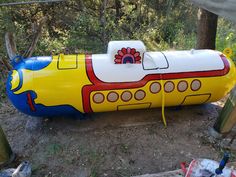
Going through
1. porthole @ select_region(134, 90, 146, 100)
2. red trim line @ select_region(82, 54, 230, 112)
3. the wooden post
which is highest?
red trim line @ select_region(82, 54, 230, 112)

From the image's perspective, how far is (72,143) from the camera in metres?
3.12

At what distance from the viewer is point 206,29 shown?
450cm

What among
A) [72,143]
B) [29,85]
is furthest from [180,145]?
[29,85]

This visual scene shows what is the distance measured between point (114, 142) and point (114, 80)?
28.3 inches

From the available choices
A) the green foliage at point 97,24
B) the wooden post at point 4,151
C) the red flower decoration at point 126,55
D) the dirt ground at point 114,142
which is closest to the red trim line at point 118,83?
the red flower decoration at point 126,55

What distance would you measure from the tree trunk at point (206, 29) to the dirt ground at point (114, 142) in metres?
1.33

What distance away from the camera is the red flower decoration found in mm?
3027

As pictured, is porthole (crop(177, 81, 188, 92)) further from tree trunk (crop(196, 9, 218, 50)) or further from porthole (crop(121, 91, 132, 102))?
tree trunk (crop(196, 9, 218, 50))

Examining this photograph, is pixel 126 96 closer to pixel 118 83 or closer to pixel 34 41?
pixel 118 83

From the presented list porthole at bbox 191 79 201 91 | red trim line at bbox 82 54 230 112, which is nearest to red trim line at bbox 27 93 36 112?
red trim line at bbox 82 54 230 112

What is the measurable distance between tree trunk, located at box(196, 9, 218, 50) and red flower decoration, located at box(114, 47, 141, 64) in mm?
1947

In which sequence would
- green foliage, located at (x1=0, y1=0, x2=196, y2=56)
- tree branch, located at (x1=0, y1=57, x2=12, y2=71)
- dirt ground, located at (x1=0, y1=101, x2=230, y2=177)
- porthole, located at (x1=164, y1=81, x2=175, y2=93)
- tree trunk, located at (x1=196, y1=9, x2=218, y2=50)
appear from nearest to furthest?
dirt ground, located at (x1=0, y1=101, x2=230, y2=177)
porthole, located at (x1=164, y1=81, x2=175, y2=93)
tree trunk, located at (x1=196, y1=9, x2=218, y2=50)
tree branch, located at (x1=0, y1=57, x2=12, y2=71)
green foliage, located at (x1=0, y1=0, x2=196, y2=56)

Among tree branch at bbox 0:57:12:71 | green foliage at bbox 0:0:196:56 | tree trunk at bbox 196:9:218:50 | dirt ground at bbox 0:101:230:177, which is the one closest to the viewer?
dirt ground at bbox 0:101:230:177

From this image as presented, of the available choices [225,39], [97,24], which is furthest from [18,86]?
[225,39]
